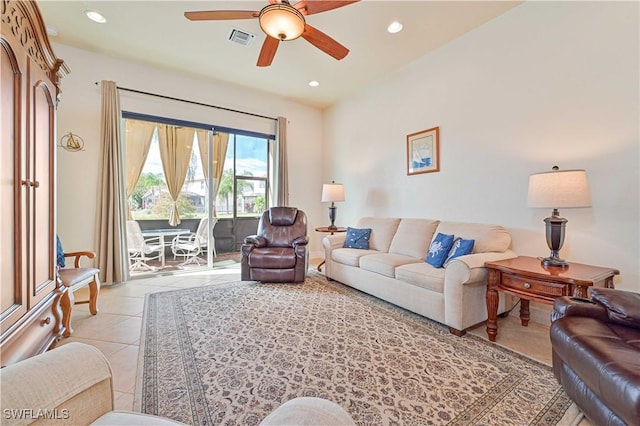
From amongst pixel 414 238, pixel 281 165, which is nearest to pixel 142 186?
pixel 281 165

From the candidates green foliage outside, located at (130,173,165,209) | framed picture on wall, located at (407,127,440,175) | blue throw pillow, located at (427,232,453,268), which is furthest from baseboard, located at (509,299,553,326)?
green foliage outside, located at (130,173,165,209)

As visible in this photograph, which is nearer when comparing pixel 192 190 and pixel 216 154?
pixel 216 154

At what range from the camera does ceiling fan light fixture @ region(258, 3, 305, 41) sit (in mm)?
2040

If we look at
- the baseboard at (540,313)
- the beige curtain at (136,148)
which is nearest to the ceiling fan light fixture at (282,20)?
the baseboard at (540,313)

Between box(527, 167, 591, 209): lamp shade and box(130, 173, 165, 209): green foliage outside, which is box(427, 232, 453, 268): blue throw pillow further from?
box(130, 173, 165, 209): green foliage outside

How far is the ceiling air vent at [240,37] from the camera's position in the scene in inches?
128

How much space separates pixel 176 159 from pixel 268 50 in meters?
3.65

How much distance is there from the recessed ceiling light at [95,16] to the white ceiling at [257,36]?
0.05 metres

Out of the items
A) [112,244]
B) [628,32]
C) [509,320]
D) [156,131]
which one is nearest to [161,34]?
[156,131]

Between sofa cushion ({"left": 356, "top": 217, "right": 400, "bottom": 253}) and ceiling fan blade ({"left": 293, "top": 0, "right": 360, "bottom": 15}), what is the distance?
8.59ft

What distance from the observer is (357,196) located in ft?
16.5

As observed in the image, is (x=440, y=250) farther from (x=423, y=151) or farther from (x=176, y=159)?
(x=176, y=159)

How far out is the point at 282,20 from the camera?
210 centimetres

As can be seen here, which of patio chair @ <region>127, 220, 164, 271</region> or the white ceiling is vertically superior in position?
the white ceiling
